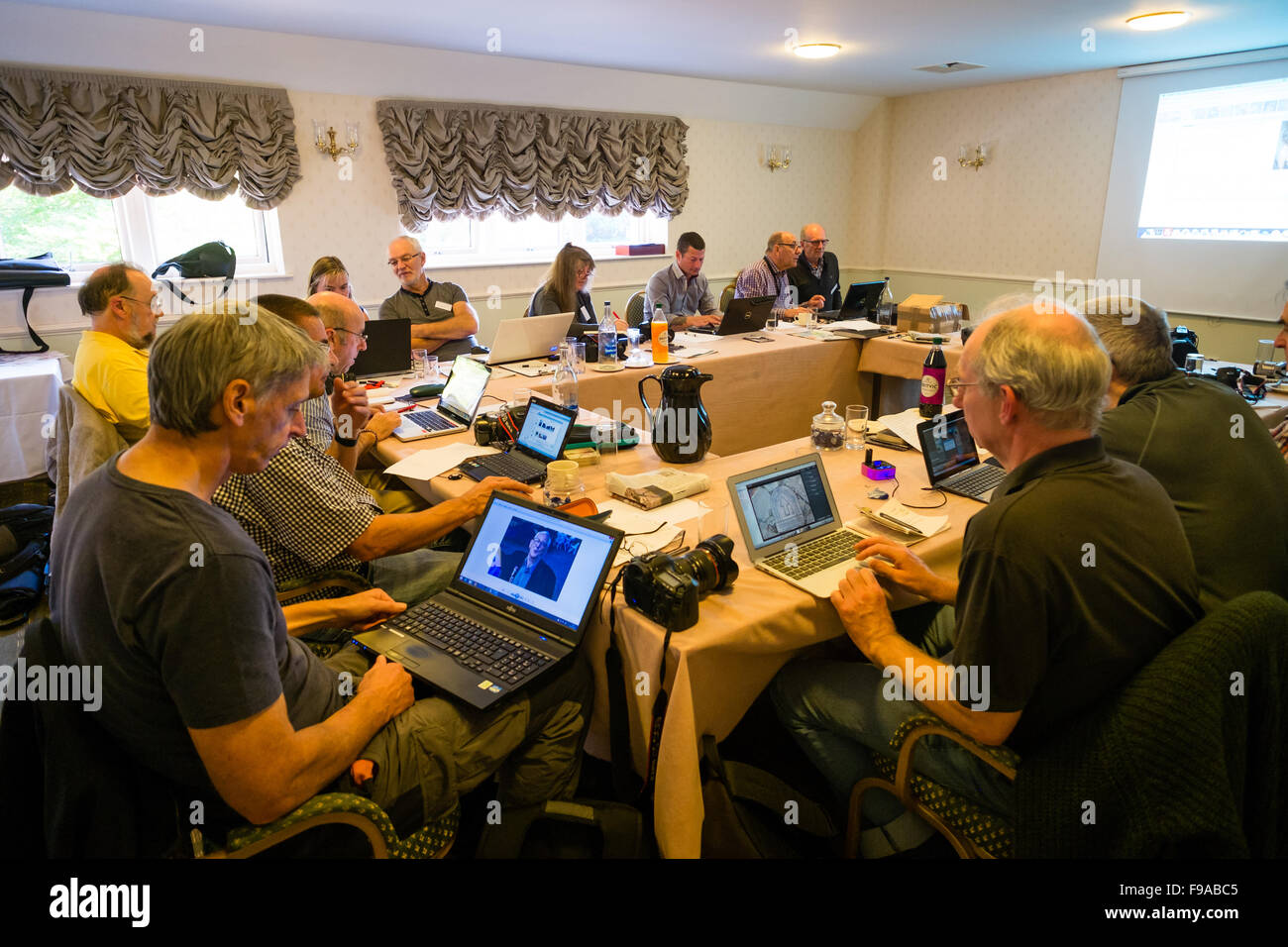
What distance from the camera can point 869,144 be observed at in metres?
7.75

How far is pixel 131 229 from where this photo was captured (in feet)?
15.1

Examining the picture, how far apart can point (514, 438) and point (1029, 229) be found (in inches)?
242

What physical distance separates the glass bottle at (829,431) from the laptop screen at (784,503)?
642 millimetres

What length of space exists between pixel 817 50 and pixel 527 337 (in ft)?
9.90

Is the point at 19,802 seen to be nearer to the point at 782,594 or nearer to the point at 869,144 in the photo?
the point at 782,594

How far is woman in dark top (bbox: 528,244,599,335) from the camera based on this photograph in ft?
14.0

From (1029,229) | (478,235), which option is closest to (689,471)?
(478,235)

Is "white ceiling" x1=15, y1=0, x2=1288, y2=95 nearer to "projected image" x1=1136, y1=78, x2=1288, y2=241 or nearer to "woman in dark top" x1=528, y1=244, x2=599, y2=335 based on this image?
"projected image" x1=1136, y1=78, x2=1288, y2=241

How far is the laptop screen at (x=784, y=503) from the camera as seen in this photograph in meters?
1.63

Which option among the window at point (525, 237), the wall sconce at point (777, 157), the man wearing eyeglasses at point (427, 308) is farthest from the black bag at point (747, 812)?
the wall sconce at point (777, 157)

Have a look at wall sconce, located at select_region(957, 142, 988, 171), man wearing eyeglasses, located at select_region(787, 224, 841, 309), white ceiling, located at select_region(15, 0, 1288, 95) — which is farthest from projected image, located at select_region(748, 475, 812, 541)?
wall sconce, located at select_region(957, 142, 988, 171)

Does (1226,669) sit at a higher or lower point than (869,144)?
lower

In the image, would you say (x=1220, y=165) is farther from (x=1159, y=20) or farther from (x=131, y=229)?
(x=131, y=229)
